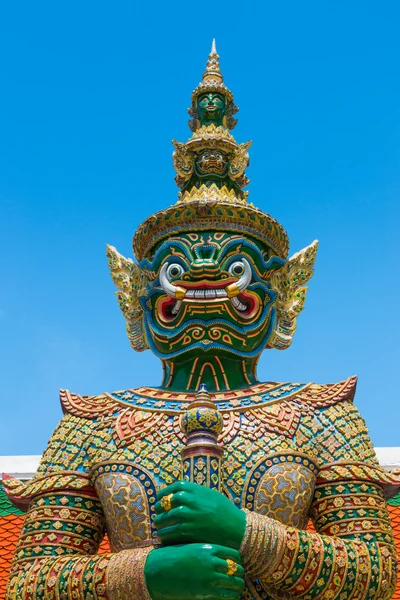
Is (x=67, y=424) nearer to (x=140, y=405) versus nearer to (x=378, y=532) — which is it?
(x=140, y=405)

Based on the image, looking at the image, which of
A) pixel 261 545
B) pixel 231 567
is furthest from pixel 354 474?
pixel 231 567

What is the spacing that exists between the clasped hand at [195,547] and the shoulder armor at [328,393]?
3.99 feet

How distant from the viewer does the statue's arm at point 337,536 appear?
589cm

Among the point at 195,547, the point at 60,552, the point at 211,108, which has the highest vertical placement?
the point at 211,108

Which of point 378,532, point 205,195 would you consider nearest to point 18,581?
point 378,532

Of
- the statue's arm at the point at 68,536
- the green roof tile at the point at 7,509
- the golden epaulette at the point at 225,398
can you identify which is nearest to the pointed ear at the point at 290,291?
the golden epaulette at the point at 225,398

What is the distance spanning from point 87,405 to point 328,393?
153 cm

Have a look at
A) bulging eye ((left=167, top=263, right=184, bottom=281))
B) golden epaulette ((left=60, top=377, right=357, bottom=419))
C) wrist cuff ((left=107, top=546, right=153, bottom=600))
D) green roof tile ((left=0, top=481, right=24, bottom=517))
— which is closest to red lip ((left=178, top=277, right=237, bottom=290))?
bulging eye ((left=167, top=263, right=184, bottom=281))

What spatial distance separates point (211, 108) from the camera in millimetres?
7750

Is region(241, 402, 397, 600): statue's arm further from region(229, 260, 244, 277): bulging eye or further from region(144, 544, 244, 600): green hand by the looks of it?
region(229, 260, 244, 277): bulging eye

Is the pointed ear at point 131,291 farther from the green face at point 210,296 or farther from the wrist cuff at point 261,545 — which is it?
the wrist cuff at point 261,545

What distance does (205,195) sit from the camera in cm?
730

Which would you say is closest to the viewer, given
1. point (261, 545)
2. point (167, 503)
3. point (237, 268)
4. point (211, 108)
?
point (167, 503)

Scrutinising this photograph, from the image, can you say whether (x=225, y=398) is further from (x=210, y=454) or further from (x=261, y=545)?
(x=261, y=545)
